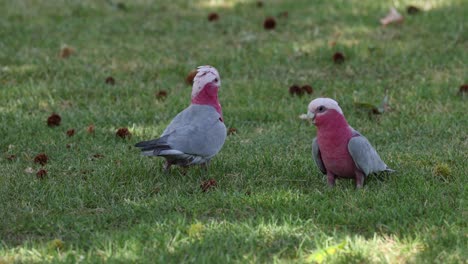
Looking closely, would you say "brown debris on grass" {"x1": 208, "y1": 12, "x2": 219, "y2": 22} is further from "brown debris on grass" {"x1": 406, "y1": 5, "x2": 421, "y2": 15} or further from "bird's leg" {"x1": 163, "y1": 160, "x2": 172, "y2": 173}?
"bird's leg" {"x1": 163, "y1": 160, "x2": 172, "y2": 173}

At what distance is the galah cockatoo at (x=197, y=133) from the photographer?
452cm

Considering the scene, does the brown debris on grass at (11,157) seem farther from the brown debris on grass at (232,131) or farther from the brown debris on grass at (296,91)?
the brown debris on grass at (296,91)

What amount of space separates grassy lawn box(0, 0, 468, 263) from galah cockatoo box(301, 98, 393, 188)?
156 mm

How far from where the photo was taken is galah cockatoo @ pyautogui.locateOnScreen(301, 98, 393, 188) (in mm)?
4418

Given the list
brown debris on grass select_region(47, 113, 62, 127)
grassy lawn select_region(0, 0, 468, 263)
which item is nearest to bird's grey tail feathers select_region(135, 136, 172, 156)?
grassy lawn select_region(0, 0, 468, 263)

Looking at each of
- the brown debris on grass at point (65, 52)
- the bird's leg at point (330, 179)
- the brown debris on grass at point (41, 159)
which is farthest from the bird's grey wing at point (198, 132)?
the brown debris on grass at point (65, 52)

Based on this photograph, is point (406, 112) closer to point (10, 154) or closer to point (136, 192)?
point (136, 192)

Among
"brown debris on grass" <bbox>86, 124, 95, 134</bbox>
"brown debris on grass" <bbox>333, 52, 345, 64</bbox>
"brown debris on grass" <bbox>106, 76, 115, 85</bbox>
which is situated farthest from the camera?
"brown debris on grass" <bbox>333, 52, 345, 64</bbox>

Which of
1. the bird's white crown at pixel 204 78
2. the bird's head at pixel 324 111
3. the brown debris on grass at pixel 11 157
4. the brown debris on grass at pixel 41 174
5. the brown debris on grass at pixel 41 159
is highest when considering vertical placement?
the bird's white crown at pixel 204 78

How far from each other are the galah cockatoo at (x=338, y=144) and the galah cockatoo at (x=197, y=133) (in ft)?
2.03

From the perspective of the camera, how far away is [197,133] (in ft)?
15.3

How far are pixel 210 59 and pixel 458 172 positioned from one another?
3.36 m

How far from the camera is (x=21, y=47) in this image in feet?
26.3

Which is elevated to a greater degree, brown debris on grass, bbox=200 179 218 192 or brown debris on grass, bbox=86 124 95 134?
brown debris on grass, bbox=200 179 218 192
